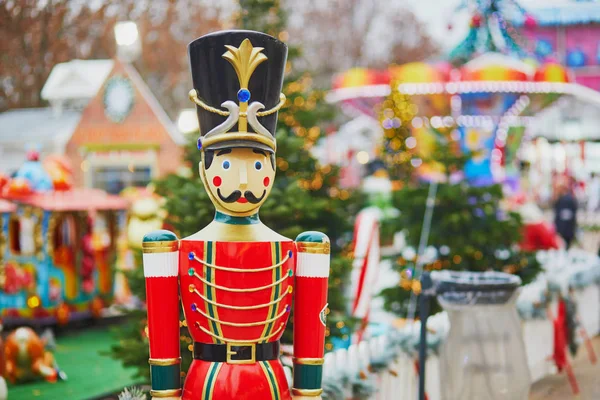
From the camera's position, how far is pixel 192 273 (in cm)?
343

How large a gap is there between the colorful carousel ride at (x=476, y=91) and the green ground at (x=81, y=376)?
9.17 metres

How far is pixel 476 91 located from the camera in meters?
18.7

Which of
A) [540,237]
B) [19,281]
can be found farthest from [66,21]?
[540,237]

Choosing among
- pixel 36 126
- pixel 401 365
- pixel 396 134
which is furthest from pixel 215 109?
pixel 36 126

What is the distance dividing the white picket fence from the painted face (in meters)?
1.59

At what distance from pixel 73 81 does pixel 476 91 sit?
8.83m

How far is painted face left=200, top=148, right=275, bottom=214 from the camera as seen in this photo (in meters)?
3.47

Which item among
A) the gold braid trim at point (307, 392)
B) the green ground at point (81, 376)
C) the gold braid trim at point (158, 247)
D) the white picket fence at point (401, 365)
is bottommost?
the green ground at point (81, 376)

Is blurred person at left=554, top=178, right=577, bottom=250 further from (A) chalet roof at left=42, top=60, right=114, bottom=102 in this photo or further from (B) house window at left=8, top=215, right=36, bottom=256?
(B) house window at left=8, top=215, right=36, bottom=256

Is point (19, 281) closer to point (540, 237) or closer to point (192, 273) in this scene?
point (540, 237)

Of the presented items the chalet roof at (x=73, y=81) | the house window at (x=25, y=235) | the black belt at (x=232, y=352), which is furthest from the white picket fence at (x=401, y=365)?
the chalet roof at (x=73, y=81)

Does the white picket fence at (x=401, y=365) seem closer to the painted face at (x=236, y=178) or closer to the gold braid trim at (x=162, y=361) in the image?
the gold braid trim at (x=162, y=361)

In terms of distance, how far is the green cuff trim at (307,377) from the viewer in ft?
11.6

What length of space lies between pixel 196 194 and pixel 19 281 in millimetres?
6135
